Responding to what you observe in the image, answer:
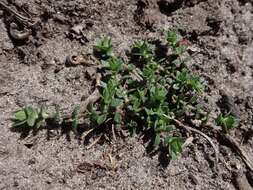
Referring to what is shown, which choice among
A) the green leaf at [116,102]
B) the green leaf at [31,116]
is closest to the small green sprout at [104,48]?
the green leaf at [116,102]

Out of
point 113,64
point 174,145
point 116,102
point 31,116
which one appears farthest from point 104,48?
point 174,145

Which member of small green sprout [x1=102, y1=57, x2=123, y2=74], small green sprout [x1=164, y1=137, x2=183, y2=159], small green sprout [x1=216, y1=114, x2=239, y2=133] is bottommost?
small green sprout [x1=164, y1=137, x2=183, y2=159]

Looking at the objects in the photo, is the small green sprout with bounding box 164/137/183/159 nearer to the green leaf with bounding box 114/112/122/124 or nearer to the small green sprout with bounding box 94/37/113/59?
the green leaf with bounding box 114/112/122/124

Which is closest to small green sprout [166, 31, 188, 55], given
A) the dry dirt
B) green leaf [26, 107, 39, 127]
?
the dry dirt

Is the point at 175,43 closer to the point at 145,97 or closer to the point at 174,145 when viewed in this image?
the point at 145,97

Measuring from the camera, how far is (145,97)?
2648mm

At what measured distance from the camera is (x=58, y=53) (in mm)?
2799

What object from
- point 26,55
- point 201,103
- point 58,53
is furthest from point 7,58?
point 201,103

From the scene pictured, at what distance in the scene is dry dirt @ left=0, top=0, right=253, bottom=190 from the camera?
2484mm

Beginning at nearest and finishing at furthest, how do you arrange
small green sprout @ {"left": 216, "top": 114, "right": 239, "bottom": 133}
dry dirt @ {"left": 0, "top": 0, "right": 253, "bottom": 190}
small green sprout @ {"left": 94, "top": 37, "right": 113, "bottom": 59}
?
dry dirt @ {"left": 0, "top": 0, "right": 253, "bottom": 190} < small green sprout @ {"left": 216, "top": 114, "right": 239, "bottom": 133} < small green sprout @ {"left": 94, "top": 37, "right": 113, "bottom": 59}

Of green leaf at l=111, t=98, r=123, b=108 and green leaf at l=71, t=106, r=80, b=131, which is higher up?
green leaf at l=111, t=98, r=123, b=108

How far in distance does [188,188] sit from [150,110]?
0.48 m

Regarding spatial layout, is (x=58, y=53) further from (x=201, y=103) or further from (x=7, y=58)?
(x=201, y=103)

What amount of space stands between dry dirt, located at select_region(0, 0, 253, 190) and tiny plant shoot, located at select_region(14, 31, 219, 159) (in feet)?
0.27
